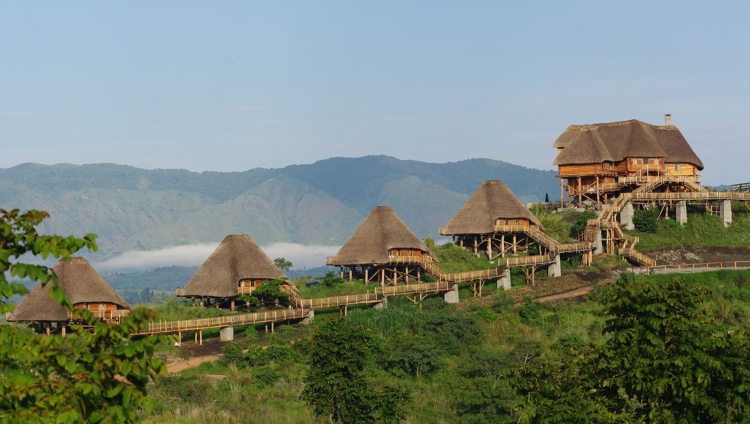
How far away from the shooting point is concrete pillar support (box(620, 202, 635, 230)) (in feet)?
194

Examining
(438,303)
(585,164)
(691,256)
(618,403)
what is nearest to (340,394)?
(618,403)

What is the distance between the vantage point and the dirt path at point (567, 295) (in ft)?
162

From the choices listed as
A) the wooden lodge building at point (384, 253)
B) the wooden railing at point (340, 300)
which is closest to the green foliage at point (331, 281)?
the wooden lodge building at point (384, 253)

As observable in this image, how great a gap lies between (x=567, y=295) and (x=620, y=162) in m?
14.6

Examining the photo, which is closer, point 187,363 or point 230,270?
point 187,363

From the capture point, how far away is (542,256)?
53.9 metres

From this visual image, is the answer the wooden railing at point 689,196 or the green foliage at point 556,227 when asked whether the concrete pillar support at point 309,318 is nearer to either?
the green foliage at point 556,227

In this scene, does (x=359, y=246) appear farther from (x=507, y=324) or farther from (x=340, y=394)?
(x=340, y=394)

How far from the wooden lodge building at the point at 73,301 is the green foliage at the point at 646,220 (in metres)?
29.1

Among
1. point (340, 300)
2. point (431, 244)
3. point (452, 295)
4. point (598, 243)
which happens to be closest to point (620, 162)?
point (598, 243)

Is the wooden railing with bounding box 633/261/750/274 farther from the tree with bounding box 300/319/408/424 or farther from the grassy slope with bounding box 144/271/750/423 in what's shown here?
the tree with bounding box 300/319/408/424

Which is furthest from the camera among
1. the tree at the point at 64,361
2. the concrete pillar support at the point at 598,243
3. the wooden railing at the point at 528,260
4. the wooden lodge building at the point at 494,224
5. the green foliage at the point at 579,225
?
the green foliage at the point at 579,225

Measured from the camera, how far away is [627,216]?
59156 millimetres

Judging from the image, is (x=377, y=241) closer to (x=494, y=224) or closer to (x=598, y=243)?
(x=494, y=224)
